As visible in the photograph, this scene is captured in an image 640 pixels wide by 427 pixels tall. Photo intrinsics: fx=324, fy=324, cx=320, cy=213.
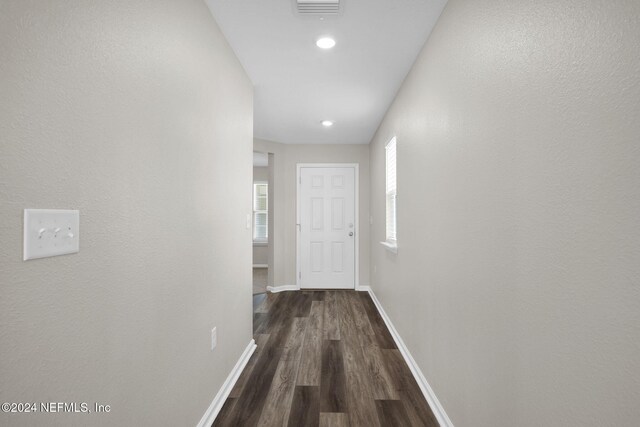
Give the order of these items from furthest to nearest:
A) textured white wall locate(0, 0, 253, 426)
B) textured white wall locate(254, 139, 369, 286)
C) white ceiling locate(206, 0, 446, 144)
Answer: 1. textured white wall locate(254, 139, 369, 286)
2. white ceiling locate(206, 0, 446, 144)
3. textured white wall locate(0, 0, 253, 426)

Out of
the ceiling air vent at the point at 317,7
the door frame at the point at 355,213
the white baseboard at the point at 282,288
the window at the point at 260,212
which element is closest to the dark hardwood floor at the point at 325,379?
the white baseboard at the point at 282,288

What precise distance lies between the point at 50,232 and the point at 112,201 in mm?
249

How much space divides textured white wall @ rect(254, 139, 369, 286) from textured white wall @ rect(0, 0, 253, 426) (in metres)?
3.29

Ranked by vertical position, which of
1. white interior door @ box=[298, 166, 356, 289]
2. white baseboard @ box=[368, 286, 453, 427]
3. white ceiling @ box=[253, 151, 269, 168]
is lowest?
white baseboard @ box=[368, 286, 453, 427]

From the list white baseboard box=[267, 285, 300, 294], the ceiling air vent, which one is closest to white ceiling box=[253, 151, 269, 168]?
white baseboard box=[267, 285, 300, 294]

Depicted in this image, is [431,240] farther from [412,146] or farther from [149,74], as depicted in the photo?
[149,74]

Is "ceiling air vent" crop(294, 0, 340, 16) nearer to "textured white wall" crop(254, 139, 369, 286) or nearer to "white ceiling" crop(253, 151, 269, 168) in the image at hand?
"textured white wall" crop(254, 139, 369, 286)

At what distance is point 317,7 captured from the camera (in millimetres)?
1820

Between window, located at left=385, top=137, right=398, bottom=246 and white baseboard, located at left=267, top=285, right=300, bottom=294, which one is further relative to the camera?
white baseboard, located at left=267, top=285, right=300, bottom=294

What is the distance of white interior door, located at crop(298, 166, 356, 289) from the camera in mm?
5305

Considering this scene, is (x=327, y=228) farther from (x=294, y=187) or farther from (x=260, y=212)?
(x=260, y=212)

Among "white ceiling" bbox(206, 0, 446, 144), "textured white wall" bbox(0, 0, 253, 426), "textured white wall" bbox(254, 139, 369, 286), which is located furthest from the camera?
"textured white wall" bbox(254, 139, 369, 286)

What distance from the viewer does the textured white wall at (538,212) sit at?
0.73 m

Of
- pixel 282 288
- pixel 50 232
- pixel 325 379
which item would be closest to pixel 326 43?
pixel 50 232
